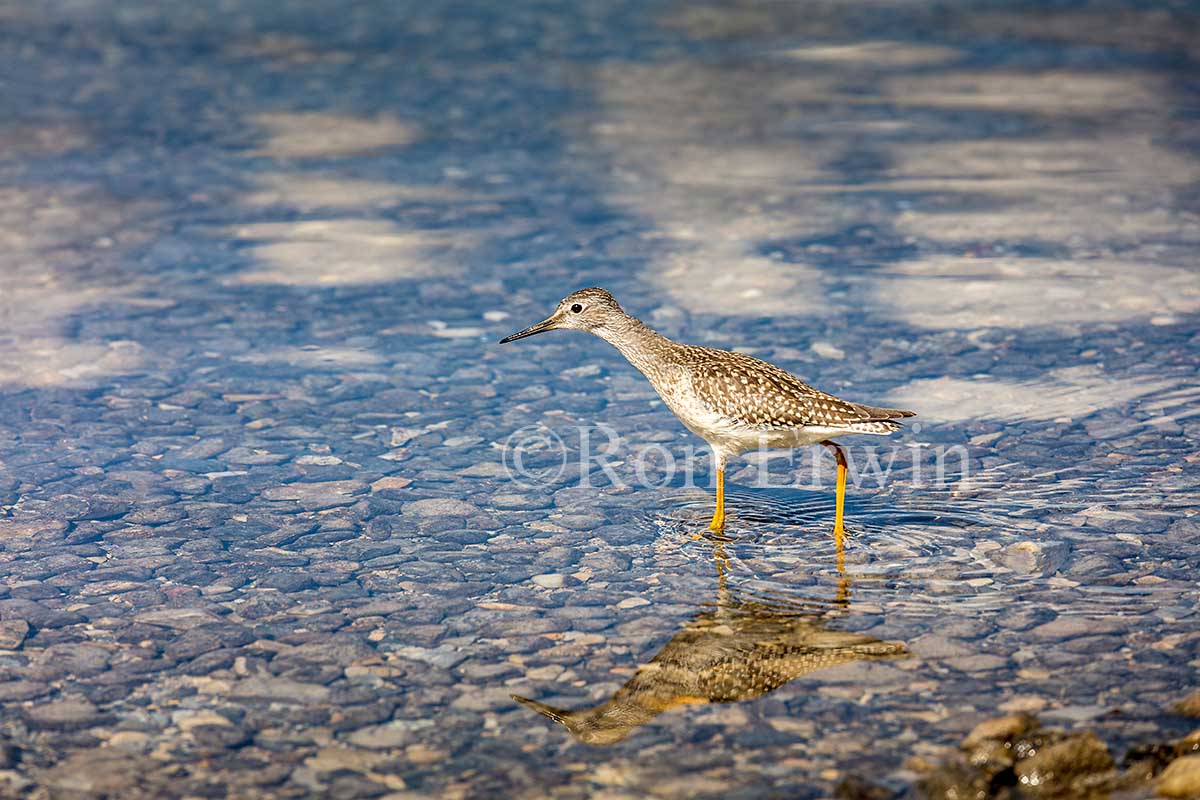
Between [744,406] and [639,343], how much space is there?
3.32ft

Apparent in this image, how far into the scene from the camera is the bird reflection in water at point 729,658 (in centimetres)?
642

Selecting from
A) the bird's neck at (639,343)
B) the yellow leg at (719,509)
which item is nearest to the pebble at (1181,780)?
the yellow leg at (719,509)

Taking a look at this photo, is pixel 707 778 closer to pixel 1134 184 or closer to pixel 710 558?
pixel 710 558

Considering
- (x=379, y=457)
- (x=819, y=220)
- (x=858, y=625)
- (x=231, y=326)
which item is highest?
(x=819, y=220)

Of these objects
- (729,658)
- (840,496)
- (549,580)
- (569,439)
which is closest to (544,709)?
(729,658)

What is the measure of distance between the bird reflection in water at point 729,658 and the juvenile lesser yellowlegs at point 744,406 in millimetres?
939

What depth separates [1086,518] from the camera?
8211 millimetres

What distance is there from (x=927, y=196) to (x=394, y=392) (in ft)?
22.8

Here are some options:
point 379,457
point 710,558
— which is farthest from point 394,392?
point 710,558

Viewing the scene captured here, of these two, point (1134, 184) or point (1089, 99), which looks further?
point (1089, 99)

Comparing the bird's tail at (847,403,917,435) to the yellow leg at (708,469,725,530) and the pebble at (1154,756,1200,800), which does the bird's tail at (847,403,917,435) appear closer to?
the yellow leg at (708,469,725,530)

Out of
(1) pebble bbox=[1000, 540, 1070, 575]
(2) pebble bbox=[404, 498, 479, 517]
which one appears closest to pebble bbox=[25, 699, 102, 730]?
(2) pebble bbox=[404, 498, 479, 517]

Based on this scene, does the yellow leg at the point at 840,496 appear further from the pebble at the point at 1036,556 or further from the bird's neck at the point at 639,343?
the bird's neck at the point at 639,343

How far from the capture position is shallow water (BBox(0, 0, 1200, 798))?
21.0ft
